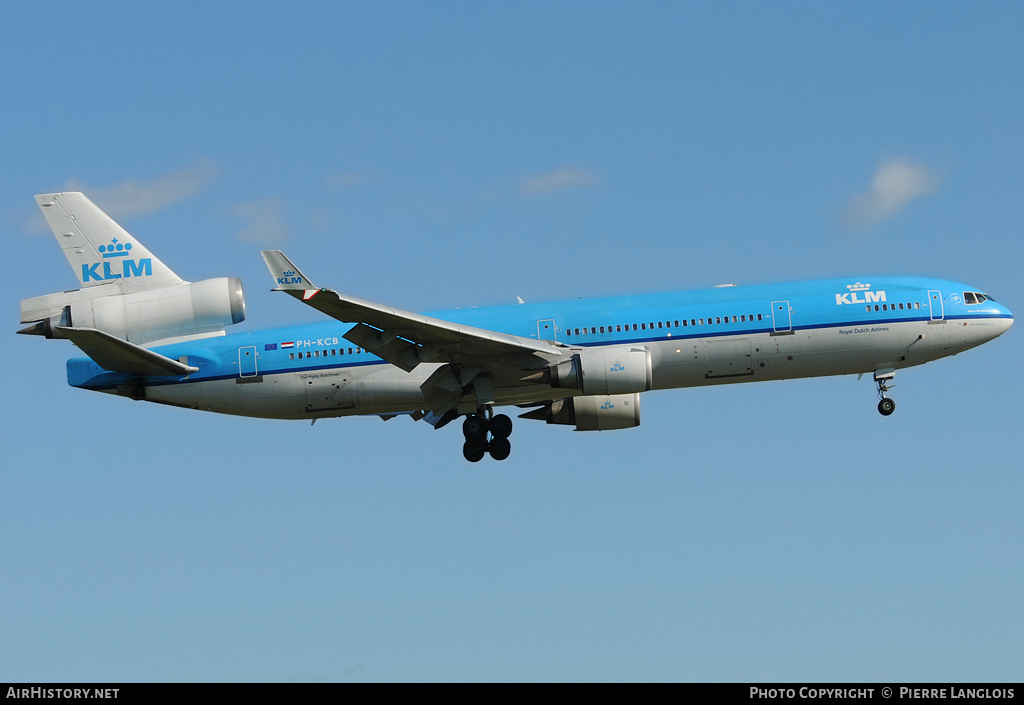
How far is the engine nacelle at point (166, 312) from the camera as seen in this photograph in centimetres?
3797

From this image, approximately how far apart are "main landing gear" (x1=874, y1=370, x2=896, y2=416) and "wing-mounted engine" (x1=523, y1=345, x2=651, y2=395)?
7.72 m

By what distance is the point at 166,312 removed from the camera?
38.3m

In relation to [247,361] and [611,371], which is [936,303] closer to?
[611,371]

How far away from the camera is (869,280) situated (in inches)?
1468

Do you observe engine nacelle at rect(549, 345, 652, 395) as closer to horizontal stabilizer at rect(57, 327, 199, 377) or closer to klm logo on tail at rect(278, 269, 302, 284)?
klm logo on tail at rect(278, 269, 302, 284)

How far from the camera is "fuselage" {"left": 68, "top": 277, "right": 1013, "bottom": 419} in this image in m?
36.2

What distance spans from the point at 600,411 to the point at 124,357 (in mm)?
15183

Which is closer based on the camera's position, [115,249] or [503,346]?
[503,346]

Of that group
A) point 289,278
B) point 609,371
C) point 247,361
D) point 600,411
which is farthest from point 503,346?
point 247,361

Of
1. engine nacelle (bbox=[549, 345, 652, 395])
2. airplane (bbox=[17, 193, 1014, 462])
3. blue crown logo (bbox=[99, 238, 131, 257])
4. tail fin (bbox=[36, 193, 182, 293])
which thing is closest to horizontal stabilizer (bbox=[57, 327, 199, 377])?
airplane (bbox=[17, 193, 1014, 462])
